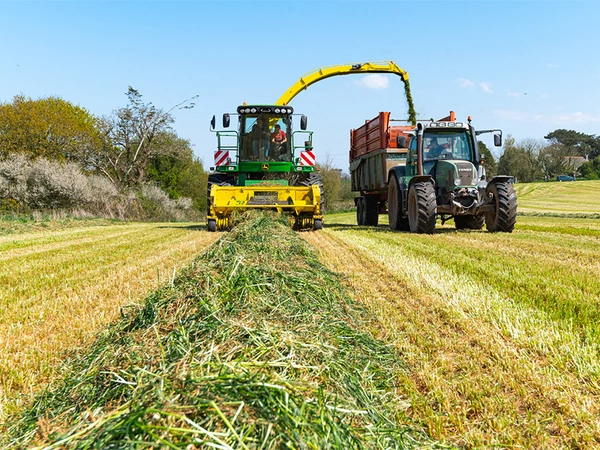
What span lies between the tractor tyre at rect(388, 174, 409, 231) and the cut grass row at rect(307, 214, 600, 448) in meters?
4.61

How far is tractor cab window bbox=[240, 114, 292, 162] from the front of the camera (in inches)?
496

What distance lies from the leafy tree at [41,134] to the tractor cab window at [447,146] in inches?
1072

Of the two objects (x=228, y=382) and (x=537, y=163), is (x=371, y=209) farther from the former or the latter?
(x=537, y=163)

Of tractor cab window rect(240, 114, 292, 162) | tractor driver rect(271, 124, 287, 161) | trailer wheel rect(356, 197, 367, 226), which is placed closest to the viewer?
tractor cab window rect(240, 114, 292, 162)

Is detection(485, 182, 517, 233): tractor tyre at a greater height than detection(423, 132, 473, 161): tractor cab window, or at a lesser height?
lesser

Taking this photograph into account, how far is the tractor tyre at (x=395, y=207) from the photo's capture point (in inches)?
441

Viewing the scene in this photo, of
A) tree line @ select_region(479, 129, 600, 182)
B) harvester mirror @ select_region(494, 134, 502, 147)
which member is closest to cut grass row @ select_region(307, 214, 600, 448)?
harvester mirror @ select_region(494, 134, 502, 147)

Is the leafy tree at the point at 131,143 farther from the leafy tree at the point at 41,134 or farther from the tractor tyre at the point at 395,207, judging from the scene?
the tractor tyre at the point at 395,207

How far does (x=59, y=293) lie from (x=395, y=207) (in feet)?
27.0

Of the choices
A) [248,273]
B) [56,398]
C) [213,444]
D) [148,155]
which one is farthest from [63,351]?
[148,155]

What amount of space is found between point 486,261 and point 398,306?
8.42 feet

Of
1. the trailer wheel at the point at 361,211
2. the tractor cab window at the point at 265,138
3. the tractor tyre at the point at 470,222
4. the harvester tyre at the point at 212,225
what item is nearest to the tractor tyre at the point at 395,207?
the tractor tyre at the point at 470,222

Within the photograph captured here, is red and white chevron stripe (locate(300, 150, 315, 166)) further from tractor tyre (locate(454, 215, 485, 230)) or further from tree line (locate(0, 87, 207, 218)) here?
tree line (locate(0, 87, 207, 218))

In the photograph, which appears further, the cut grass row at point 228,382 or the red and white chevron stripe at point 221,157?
the red and white chevron stripe at point 221,157
